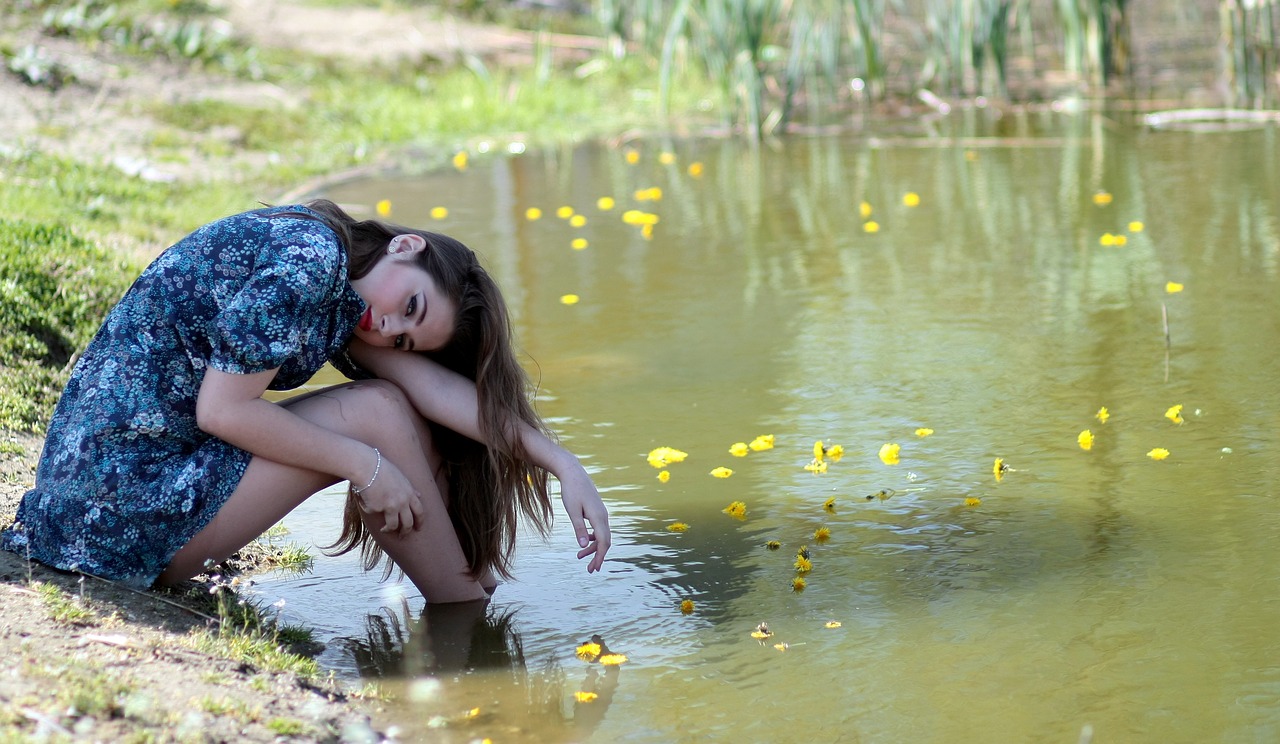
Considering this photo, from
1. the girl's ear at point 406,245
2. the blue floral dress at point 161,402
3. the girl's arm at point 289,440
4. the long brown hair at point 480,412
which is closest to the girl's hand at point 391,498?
the girl's arm at point 289,440

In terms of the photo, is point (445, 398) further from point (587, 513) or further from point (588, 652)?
point (588, 652)

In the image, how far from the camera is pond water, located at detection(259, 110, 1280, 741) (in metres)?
Result: 2.37

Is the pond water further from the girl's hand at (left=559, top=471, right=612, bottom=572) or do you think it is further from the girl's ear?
the girl's ear

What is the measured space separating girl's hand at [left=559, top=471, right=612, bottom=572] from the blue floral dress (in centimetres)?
56

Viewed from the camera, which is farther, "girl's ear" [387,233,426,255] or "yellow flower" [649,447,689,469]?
"yellow flower" [649,447,689,469]

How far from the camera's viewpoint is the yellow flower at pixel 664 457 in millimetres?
3506

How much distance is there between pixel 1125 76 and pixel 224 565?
8.45 m

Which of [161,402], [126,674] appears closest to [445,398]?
[161,402]

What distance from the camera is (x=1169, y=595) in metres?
2.66

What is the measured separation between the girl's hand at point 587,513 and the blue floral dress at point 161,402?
56 cm

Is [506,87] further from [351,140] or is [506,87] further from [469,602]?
[469,602]

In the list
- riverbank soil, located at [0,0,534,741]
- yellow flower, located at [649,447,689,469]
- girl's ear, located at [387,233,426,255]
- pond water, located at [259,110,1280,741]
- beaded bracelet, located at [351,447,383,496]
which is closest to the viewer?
riverbank soil, located at [0,0,534,741]

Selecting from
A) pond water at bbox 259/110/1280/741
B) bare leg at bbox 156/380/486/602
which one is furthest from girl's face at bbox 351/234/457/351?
pond water at bbox 259/110/1280/741

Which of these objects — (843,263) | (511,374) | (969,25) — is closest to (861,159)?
(969,25)
